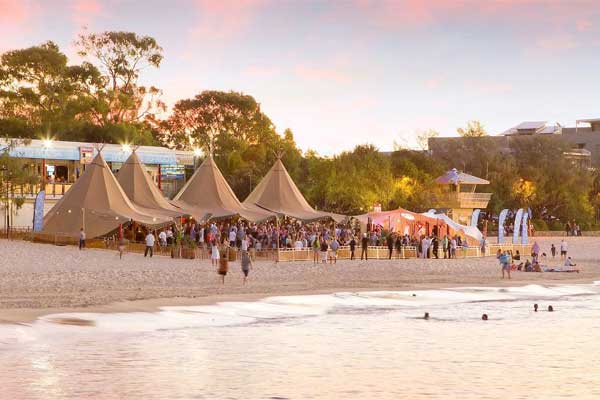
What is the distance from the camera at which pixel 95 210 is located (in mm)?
44531

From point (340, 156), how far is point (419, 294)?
3548cm

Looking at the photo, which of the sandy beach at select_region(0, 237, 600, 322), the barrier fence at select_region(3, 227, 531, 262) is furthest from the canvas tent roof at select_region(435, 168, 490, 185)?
the sandy beach at select_region(0, 237, 600, 322)

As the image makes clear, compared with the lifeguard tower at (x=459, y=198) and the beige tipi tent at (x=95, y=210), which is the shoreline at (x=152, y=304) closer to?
the beige tipi tent at (x=95, y=210)

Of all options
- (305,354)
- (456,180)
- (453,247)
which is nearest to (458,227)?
(453,247)

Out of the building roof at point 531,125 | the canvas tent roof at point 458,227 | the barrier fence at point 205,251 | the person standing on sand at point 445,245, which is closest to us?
the barrier fence at point 205,251

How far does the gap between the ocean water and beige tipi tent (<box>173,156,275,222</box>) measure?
18.4 m

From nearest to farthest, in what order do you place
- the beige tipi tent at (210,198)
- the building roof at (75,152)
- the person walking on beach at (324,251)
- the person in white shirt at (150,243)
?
1. the person in white shirt at (150,243)
2. the person walking on beach at (324,251)
3. the beige tipi tent at (210,198)
4. the building roof at (75,152)

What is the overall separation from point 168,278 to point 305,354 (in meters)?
14.1

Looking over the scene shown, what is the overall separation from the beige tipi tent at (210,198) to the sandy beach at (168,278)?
7719mm

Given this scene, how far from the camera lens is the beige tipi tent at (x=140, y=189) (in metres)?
48.0

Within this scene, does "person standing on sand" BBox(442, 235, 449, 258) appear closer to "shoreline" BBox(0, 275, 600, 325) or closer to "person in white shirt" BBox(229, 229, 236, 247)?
"shoreline" BBox(0, 275, 600, 325)

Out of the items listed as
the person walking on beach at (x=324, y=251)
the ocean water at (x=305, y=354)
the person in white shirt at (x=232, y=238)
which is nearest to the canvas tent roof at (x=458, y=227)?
the person walking on beach at (x=324, y=251)

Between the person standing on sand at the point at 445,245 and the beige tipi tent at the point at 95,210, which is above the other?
the beige tipi tent at the point at 95,210

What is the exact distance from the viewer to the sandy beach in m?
27.1
